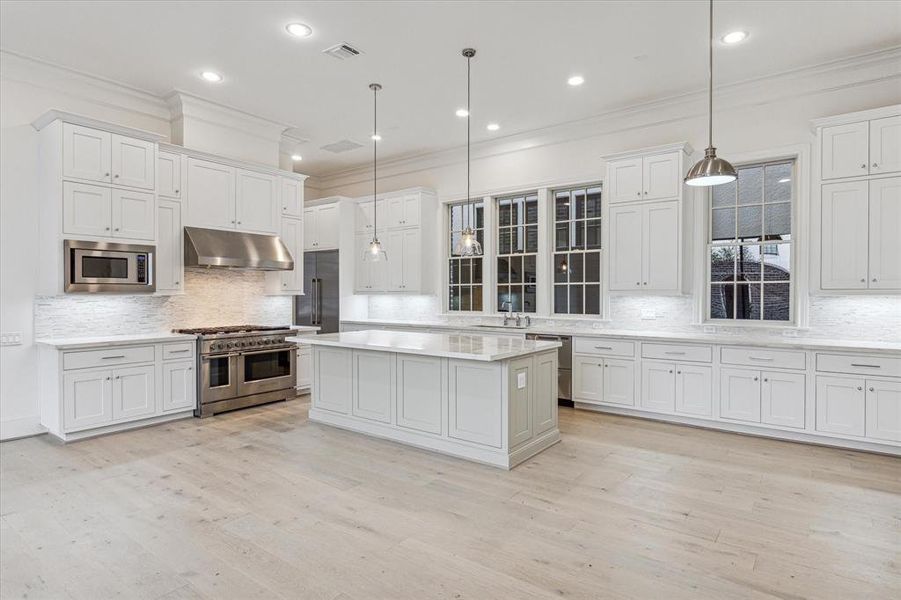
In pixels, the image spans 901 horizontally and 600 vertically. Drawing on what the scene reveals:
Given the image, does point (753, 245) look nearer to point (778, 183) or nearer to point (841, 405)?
point (778, 183)

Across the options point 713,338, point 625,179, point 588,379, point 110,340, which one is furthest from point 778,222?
point 110,340

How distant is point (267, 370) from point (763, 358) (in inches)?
211

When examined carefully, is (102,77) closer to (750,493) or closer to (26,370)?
(26,370)

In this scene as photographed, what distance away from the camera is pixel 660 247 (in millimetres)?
5617

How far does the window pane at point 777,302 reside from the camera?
5281 millimetres

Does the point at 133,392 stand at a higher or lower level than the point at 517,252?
lower

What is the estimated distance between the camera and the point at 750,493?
3.51 metres

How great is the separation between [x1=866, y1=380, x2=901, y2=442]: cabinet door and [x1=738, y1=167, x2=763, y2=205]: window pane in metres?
2.16

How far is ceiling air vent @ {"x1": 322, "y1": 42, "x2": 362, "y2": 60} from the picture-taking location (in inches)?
179

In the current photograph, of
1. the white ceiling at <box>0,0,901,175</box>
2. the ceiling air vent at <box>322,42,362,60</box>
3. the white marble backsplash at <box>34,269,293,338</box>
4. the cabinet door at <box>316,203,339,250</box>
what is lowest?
the white marble backsplash at <box>34,269,293,338</box>

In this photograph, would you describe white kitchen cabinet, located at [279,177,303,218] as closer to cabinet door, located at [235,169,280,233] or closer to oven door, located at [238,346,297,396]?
cabinet door, located at [235,169,280,233]

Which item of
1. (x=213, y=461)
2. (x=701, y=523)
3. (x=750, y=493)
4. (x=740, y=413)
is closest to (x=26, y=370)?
(x=213, y=461)

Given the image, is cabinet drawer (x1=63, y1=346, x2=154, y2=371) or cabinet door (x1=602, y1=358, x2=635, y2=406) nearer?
cabinet drawer (x1=63, y1=346, x2=154, y2=371)

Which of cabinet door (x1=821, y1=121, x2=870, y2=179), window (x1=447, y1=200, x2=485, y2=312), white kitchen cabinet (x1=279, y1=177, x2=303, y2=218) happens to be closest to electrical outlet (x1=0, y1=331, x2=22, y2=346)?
white kitchen cabinet (x1=279, y1=177, x2=303, y2=218)
